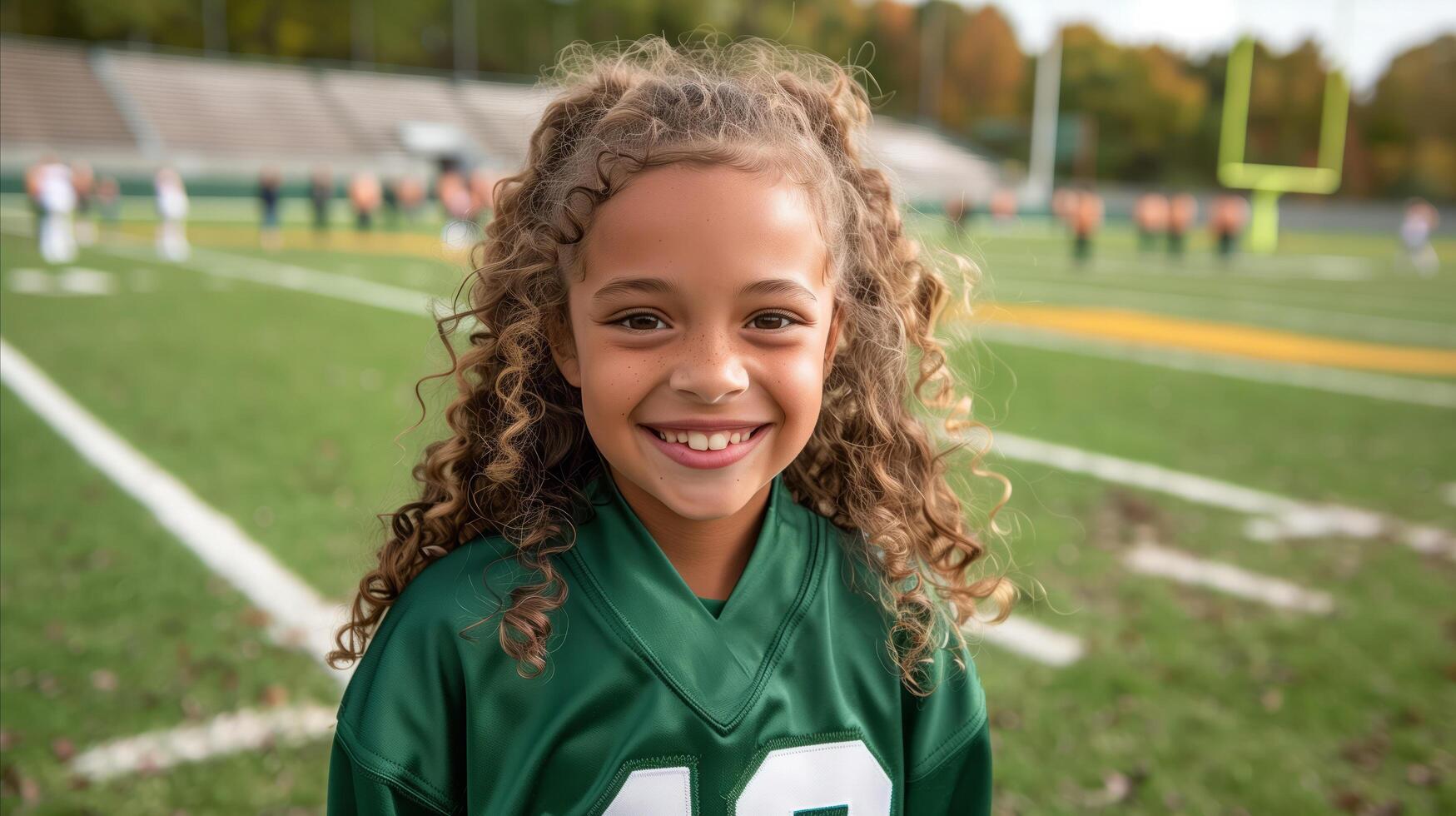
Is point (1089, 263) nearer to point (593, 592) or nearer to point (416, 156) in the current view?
point (593, 592)

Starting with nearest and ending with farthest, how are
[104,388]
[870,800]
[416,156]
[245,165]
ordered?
1. [870,800]
2. [104,388]
3. [245,165]
4. [416,156]

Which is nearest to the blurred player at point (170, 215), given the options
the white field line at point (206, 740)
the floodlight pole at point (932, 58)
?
the white field line at point (206, 740)

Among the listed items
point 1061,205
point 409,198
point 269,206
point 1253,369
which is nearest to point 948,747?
point 1253,369

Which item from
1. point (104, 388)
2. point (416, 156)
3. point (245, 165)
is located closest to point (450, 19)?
point (416, 156)

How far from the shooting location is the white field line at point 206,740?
2.70 metres

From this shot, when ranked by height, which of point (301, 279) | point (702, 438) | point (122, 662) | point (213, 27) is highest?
point (213, 27)

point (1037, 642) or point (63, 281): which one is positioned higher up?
point (63, 281)

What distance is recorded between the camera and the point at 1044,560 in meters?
4.48

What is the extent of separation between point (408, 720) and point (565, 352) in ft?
1.62

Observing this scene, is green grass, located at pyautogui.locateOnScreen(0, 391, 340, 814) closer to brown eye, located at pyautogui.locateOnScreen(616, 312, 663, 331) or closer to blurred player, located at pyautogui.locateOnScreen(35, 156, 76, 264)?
brown eye, located at pyautogui.locateOnScreen(616, 312, 663, 331)

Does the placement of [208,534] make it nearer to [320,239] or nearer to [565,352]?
[565,352]

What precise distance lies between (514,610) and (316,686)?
2.12 m

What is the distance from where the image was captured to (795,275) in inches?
52.5

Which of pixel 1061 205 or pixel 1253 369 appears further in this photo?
pixel 1061 205
